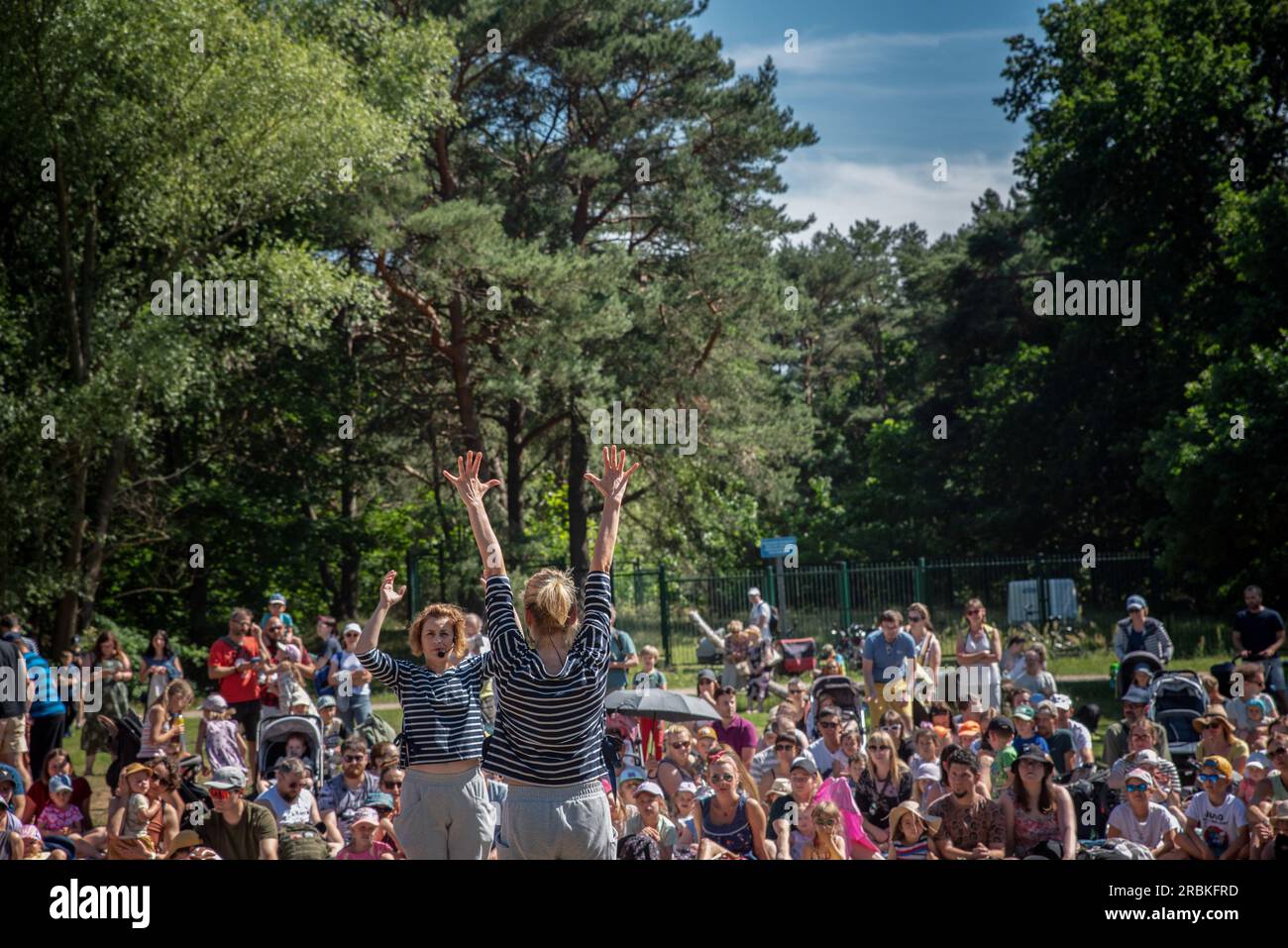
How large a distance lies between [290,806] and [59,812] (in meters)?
2.61

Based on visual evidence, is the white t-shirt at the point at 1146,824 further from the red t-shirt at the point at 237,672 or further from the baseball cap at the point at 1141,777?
the red t-shirt at the point at 237,672

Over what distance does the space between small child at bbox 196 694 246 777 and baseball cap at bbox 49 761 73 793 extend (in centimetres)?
122

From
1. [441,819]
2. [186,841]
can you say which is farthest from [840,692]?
[441,819]

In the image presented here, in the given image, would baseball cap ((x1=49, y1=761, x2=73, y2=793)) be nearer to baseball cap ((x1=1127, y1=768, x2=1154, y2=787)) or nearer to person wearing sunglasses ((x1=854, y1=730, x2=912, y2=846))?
person wearing sunglasses ((x1=854, y1=730, x2=912, y2=846))

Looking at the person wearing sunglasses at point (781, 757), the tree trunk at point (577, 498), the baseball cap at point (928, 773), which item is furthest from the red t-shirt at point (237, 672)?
the tree trunk at point (577, 498)

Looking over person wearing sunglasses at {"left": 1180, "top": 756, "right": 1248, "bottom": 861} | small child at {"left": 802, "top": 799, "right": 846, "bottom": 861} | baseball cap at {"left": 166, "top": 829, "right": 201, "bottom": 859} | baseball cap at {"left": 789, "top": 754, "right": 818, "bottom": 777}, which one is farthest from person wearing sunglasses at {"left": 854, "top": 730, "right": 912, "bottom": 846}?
baseball cap at {"left": 166, "top": 829, "right": 201, "bottom": 859}

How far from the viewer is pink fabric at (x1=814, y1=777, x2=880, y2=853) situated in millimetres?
8914

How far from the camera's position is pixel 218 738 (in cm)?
1226

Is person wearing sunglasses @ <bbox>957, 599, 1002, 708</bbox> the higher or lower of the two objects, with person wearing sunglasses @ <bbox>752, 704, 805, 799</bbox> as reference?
higher

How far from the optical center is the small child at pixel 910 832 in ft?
28.4

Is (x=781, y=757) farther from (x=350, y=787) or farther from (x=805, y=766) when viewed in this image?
(x=350, y=787)

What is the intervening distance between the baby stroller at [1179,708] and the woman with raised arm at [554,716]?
30.8 feet
